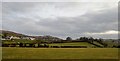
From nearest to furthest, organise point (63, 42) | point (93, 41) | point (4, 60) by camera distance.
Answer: point (4, 60) < point (63, 42) < point (93, 41)

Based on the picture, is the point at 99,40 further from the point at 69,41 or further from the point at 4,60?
the point at 4,60

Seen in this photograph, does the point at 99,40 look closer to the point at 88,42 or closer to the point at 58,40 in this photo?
the point at 88,42

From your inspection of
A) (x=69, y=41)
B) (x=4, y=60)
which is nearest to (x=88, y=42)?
(x=69, y=41)

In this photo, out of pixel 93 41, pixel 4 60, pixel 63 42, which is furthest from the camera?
pixel 93 41

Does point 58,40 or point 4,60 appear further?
point 58,40

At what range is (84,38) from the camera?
11312cm

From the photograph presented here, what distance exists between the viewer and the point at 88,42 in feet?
350

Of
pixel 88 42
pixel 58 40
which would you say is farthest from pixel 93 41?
pixel 58 40

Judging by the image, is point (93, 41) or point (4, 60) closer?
point (4, 60)

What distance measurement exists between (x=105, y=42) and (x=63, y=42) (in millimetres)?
25712

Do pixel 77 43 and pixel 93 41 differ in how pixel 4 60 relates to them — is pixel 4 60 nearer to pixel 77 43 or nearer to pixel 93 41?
pixel 77 43

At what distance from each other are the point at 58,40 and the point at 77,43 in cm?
963

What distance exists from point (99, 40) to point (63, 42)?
22.0m

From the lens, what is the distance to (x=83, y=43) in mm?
105125
